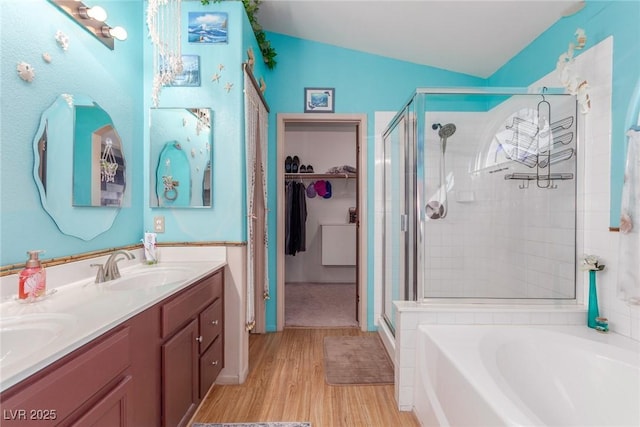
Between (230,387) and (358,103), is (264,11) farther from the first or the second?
(230,387)

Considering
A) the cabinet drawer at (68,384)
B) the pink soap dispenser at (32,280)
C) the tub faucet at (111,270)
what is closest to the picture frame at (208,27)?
the tub faucet at (111,270)

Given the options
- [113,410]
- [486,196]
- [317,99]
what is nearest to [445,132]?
[486,196]

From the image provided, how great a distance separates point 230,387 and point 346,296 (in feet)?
7.50

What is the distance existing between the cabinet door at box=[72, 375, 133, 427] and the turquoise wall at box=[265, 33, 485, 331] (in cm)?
189

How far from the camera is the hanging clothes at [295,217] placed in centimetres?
440

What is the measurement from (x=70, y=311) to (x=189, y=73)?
1636 millimetres

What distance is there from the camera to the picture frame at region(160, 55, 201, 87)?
1.97 m

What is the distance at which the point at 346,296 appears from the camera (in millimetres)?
4016

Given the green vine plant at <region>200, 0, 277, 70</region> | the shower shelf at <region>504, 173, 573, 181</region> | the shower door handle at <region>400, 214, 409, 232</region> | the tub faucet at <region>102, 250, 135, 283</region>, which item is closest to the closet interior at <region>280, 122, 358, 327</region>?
the green vine plant at <region>200, 0, 277, 70</region>

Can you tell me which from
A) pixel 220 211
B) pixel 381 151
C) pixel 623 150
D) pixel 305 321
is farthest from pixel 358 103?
pixel 305 321

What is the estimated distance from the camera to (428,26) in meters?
2.33

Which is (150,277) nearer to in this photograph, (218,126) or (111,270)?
(111,270)

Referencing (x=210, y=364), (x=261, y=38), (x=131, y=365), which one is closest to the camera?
(x=131, y=365)

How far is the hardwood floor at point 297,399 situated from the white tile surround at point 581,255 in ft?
0.60
